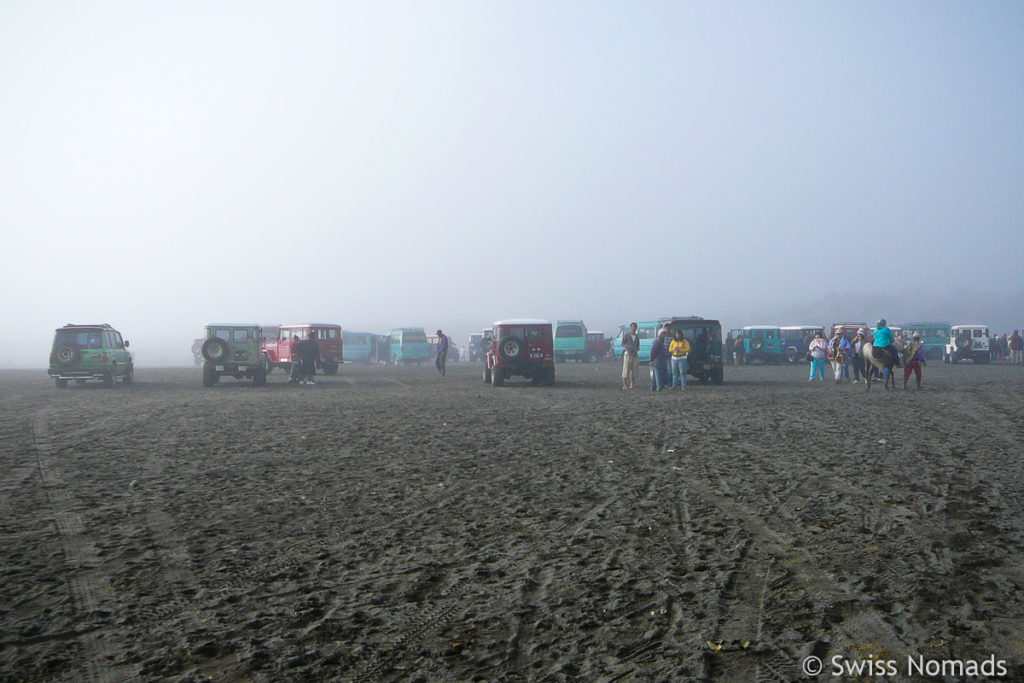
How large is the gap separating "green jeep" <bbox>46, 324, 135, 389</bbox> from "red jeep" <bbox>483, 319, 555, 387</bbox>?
12.9 meters

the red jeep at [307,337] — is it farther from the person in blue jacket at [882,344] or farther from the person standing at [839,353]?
→ the person in blue jacket at [882,344]

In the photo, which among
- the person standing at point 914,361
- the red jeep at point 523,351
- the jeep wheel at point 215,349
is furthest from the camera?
the jeep wheel at point 215,349

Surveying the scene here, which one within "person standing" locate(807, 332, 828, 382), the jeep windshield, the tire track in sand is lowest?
the tire track in sand

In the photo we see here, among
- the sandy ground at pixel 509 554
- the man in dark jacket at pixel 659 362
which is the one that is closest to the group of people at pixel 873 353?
the man in dark jacket at pixel 659 362

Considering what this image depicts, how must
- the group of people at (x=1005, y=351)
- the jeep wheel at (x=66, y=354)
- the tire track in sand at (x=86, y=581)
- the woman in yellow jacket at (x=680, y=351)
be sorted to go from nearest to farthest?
the tire track in sand at (x=86, y=581) → the woman in yellow jacket at (x=680, y=351) → the jeep wheel at (x=66, y=354) → the group of people at (x=1005, y=351)

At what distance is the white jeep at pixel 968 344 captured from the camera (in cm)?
4338

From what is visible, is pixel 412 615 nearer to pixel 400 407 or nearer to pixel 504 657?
pixel 504 657

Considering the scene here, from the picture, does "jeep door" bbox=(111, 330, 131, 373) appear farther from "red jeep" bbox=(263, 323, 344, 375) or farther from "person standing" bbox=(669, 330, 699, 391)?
"person standing" bbox=(669, 330, 699, 391)

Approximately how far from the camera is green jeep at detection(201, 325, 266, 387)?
1052 inches

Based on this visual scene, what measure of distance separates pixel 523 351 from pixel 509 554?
19571 mm

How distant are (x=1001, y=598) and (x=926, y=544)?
1199 millimetres

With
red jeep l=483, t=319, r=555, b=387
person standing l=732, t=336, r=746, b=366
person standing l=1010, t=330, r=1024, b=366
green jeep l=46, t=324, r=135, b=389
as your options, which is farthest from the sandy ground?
person standing l=1010, t=330, r=1024, b=366

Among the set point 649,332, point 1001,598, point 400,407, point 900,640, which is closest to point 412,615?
point 900,640

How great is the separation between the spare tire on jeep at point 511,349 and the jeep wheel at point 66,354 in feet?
45.3
